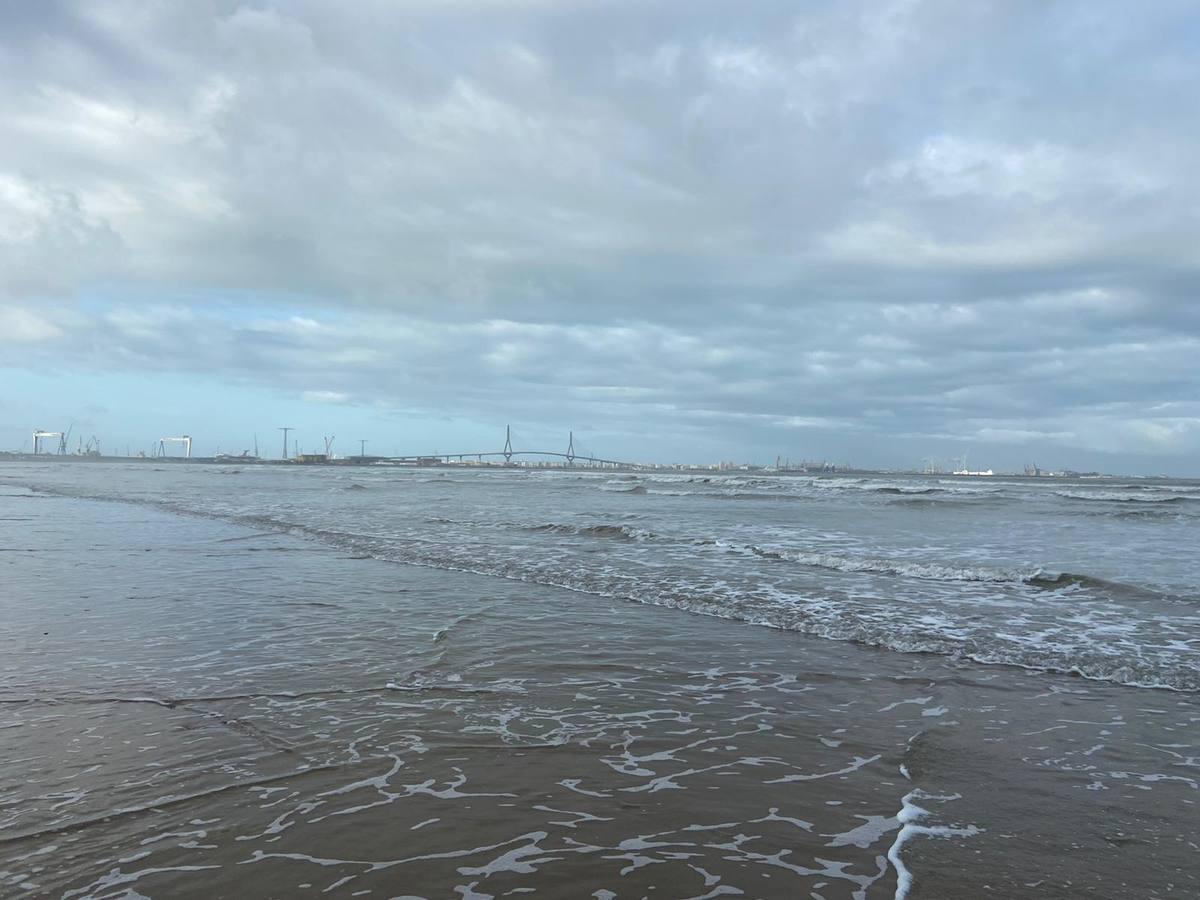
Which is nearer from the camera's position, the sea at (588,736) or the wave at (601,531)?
the sea at (588,736)

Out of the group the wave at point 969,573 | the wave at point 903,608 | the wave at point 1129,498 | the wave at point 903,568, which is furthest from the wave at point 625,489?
the wave at point 969,573

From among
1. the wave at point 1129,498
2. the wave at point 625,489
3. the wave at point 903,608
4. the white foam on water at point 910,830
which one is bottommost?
the wave at point 903,608

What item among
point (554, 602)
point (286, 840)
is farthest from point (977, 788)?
point (554, 602)

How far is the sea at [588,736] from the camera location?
11.0 ft

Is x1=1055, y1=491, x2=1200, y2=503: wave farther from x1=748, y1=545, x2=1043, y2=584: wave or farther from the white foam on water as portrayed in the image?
the white foam on water

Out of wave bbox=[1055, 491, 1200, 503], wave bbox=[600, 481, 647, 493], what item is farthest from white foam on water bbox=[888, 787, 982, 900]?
wave bbox=[1055, 491, 1200, 503]

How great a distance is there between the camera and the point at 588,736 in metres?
5.07

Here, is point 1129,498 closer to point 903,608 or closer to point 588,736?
point 903,608

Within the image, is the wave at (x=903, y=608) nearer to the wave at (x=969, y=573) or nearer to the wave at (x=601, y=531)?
the wave at (x=969, y=573)

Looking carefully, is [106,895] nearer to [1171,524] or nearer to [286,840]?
[286,840]

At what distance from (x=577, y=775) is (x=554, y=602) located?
19.3ft

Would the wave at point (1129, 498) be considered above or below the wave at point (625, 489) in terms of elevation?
above

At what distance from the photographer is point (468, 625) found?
8.45 metres

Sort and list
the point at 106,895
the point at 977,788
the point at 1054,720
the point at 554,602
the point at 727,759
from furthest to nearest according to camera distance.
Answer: the point at 554,602
the point at 1054,720
the point at 727,759
the point at 977,788
the point at 106,895
